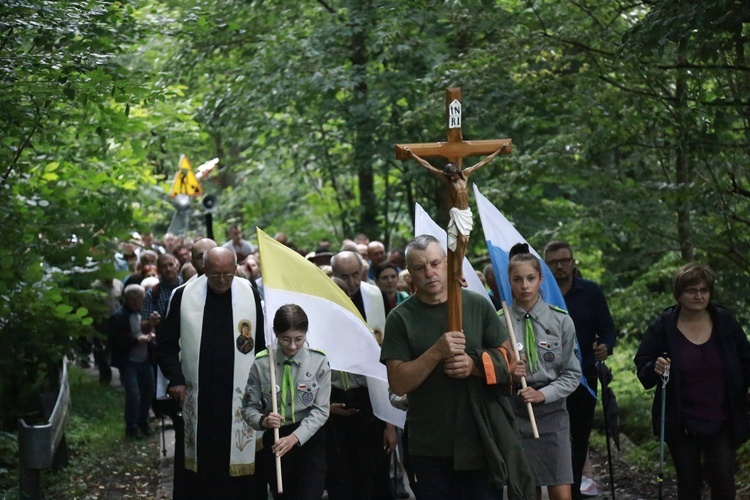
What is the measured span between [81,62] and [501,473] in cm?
524

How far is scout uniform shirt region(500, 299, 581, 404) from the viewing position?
7.93 m

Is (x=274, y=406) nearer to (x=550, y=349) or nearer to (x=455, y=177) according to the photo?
(x=550, y=349)

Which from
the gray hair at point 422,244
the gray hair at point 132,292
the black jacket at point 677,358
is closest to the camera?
the gray hair at point 422,244

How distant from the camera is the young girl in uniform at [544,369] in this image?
793 cm

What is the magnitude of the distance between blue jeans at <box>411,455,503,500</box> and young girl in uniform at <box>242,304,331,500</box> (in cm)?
155

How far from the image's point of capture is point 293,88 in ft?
66.0

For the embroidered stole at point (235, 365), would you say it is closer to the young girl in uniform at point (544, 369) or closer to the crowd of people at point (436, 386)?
the crowd of people at point (436, 386)

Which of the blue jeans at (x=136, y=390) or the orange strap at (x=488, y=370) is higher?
the orange strap at (x=488, y=370)

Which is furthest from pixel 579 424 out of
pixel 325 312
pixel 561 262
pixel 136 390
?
pixel 136 390

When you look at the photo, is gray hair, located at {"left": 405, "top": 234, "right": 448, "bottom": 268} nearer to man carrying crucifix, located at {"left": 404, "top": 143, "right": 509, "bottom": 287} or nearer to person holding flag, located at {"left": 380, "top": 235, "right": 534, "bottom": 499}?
person holding flag, located at {"left": 380, "top": 235, "right": 534, "bottom": 499}

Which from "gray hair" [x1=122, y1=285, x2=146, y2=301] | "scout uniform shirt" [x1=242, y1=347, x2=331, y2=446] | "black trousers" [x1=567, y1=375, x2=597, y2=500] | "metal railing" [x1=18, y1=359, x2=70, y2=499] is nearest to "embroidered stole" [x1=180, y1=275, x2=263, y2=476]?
"scout uniform shirt" [x1=242, y1=347, x2=331, y2=446]

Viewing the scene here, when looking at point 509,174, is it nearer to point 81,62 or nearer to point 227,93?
point 81,62

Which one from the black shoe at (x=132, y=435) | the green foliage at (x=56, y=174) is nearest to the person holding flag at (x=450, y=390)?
the green foliage at (x=56, y=174)

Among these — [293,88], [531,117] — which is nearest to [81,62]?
[531,117]
